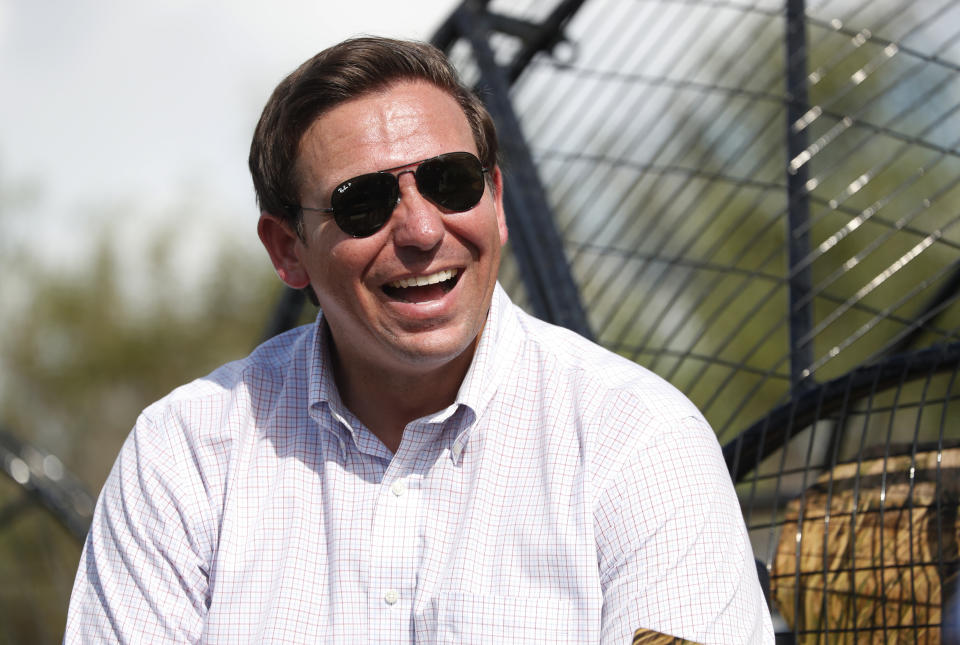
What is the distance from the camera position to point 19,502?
335cm

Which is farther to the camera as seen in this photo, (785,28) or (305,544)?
(785,28)

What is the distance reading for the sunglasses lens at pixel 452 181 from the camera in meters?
1.61

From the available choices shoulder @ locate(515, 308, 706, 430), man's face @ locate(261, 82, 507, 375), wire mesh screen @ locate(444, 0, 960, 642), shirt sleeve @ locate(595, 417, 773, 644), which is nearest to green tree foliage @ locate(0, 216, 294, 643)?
wire mesh screen @ locate(444, 0, 960, 642)

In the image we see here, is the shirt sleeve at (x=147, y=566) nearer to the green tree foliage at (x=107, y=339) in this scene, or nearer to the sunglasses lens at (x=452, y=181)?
the sunglasses lens at (x=452, y=181)

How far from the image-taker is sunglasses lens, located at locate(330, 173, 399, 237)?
1.60m

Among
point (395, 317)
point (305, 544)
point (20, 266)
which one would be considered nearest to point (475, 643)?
point (305, 544)

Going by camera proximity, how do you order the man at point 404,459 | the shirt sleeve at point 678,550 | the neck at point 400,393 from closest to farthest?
the shirt sleeve at point 678,550 < the man at point 404,459 < the neck at point 400,393

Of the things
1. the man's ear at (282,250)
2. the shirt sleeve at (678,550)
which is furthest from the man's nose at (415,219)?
the shirt sleeve at (678,550)

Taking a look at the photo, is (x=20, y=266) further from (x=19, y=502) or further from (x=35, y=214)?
(x=19, y=502)

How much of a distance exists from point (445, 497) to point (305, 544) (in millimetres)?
232

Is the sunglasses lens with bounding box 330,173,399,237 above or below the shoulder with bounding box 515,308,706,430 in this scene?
above

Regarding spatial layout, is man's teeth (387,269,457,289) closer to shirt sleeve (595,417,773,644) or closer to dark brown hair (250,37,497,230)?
dark brown hair (250,37,497,230)

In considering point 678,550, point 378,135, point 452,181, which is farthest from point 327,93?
point 678,550

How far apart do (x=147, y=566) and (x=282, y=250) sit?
0.60 meters
